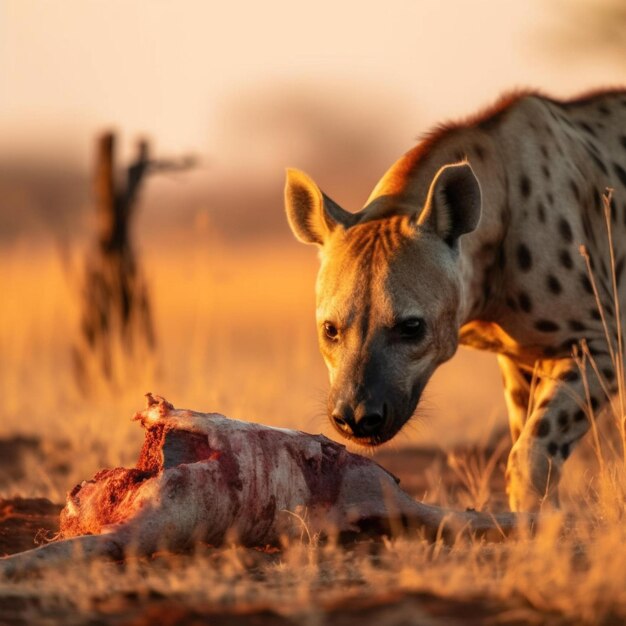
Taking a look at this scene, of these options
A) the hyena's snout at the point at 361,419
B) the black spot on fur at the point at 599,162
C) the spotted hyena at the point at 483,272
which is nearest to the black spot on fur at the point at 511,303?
the spotted hyena at the point at 483,272

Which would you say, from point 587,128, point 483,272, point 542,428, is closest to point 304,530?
point 542,428

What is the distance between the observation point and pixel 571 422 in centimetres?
546

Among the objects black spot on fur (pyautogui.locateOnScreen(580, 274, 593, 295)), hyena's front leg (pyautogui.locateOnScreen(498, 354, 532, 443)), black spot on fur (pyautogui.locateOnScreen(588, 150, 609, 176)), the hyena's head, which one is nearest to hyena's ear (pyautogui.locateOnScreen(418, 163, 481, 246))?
the hyena's head

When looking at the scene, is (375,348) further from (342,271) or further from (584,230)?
(584,230)

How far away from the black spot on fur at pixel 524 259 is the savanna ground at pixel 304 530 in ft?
2.35

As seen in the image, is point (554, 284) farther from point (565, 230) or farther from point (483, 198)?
point (483, 198)

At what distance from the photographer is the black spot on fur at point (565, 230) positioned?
216 inches

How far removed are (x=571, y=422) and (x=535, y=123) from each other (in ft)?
4.07

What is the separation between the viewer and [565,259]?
5.46 metres

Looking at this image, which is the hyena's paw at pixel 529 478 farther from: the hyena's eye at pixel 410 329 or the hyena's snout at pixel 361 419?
the hyena's snout at pixel 361 419

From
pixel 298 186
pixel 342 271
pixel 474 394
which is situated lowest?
pixel 474 394

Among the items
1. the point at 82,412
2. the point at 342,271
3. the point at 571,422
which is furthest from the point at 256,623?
the point at 82,412

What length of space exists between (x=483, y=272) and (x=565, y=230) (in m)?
0.36

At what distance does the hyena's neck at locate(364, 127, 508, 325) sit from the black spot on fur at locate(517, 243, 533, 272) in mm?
85
